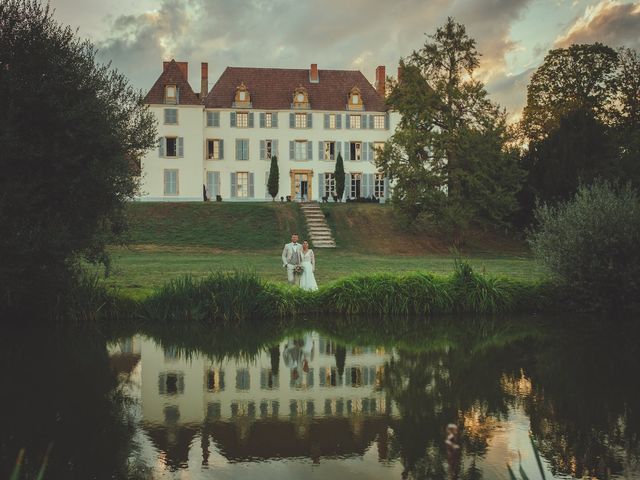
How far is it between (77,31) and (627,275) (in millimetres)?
11528

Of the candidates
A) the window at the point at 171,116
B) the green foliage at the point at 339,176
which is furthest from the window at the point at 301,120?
the window at the point at 171,116

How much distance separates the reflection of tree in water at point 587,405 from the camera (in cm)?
543

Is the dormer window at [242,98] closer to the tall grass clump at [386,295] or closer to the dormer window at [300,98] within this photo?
the dormer window at [300,98]

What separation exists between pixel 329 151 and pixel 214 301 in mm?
38231

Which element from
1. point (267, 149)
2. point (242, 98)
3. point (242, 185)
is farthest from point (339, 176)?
point (242, 98)

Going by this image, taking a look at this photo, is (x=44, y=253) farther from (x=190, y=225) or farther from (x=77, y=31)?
(x=190, y=225)

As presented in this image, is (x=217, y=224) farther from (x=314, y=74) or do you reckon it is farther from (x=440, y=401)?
A: (x=440, y=401)

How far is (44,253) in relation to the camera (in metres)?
11.5

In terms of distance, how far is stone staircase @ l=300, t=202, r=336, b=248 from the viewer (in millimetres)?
33156

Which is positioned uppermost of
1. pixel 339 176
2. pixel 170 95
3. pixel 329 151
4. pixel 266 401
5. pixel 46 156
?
pixel 170 95

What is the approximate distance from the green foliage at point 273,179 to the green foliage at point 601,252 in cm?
3293

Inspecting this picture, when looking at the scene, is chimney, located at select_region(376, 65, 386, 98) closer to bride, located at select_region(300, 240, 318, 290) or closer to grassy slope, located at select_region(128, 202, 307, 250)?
grassy slope, located at select_region(128, 202, 307, 250)

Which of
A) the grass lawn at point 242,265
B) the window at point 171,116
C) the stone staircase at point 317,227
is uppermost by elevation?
the window at point 171,116

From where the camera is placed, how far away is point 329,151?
50.4 metres
